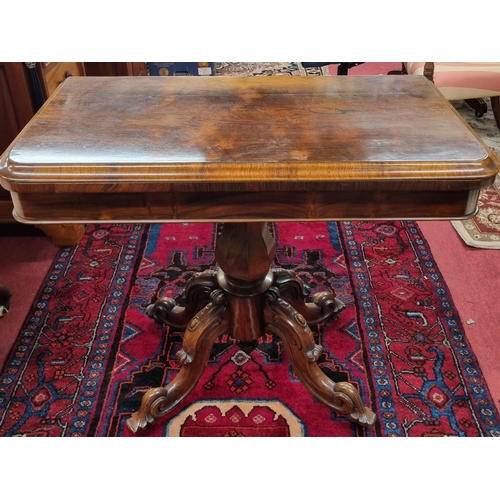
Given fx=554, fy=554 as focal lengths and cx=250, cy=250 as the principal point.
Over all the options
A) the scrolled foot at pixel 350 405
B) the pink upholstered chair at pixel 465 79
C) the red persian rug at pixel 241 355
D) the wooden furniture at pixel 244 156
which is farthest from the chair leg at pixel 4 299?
the pink upholstered chair at pixel 465 79

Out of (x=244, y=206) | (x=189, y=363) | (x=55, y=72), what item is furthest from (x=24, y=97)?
(x=244, y=206)

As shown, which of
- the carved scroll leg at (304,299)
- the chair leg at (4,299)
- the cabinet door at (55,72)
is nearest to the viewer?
the carved scroll leg at (304,299)

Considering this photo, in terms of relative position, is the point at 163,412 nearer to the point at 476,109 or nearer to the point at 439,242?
the point at 439,242

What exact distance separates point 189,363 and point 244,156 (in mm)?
623

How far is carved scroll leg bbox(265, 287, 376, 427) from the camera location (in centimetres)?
137

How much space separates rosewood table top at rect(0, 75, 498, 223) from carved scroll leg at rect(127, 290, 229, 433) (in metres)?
0.45

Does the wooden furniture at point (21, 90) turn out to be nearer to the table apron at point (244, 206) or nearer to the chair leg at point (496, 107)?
the table apron at point (244, 206)

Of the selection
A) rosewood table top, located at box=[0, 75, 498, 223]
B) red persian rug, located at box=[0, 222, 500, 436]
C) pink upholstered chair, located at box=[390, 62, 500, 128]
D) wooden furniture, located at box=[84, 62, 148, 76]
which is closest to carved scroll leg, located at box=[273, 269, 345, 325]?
red persian rug, located at box=[0, 222, 500, 436]

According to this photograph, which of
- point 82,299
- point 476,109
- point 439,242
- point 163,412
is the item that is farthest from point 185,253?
point 476,109

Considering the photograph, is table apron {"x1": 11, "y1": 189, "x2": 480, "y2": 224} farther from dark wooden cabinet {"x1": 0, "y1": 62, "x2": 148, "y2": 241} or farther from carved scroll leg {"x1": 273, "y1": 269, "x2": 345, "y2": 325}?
dark wooden cabinet {"x1": 0, "y1": 62, "x2": 148, "y2": 241}

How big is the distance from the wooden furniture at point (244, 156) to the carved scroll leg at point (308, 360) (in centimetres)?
13

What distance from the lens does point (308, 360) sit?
1.37 metres

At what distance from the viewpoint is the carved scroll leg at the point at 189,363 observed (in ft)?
4.50

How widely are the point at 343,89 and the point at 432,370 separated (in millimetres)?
812
